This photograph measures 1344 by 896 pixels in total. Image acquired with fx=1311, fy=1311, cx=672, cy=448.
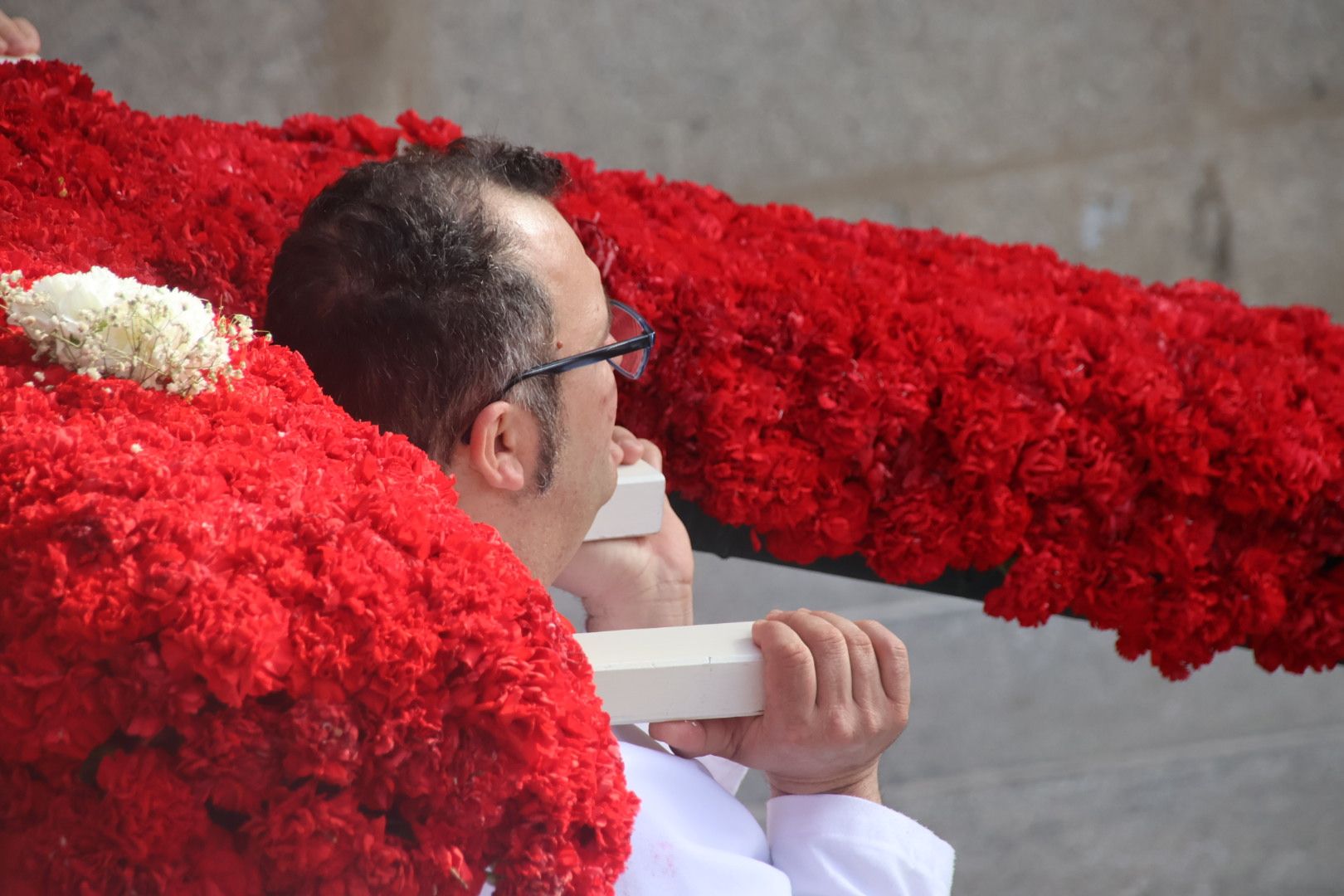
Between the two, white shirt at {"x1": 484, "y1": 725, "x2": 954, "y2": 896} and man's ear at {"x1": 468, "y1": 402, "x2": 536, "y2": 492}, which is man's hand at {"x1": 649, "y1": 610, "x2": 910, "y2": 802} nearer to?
white shirt at {"x1": 484, "y1": 725, "x2": 954, "y2": 896}

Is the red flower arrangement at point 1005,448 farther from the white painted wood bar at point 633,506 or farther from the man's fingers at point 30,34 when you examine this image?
the man's fingers at point 30,34

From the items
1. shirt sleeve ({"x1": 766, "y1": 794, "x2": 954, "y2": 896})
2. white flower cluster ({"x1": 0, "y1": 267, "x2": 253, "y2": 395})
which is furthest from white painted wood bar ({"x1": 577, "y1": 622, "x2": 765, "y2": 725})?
white flower cluster ({"x1": 0, "y1": 267, "x2": 253, "y2": 395})

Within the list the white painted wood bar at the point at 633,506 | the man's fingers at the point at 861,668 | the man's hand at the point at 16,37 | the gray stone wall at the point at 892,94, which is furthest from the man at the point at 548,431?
the gray stone wall at the point at 892,94

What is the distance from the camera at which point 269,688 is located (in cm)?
46

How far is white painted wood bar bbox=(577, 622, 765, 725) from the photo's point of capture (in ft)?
2.28

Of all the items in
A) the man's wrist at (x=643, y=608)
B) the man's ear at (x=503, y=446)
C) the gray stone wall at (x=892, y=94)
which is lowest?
the man's ear at (x=503, y=446)

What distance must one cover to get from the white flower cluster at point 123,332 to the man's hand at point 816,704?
0.34 m

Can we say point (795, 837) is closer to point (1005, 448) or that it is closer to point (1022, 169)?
point (1005, 448)

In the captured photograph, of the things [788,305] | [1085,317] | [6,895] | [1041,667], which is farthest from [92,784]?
[1041,667]

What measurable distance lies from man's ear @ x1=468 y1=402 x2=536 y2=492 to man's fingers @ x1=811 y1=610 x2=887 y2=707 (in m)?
0.22

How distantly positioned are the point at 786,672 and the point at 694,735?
0.08m

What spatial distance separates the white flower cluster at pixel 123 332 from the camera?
0.60 metres

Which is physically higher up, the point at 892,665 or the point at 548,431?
the point at 548,431

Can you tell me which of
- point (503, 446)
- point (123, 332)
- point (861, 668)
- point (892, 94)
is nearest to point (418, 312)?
point (503, 446)
